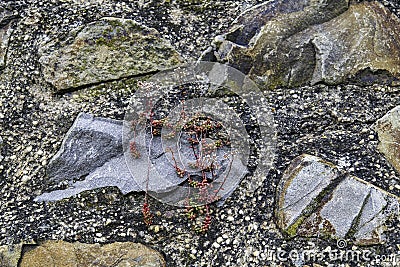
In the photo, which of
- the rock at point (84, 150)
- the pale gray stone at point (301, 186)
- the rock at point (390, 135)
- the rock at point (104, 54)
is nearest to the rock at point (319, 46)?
the rock at point (390, 135)

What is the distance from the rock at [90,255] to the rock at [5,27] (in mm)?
1294

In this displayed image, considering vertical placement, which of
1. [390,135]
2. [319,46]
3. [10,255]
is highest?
[319,46]

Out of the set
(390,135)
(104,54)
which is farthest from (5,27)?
(390,135)

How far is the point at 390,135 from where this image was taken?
2.64 meters

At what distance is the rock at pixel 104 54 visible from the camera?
302 centimetres

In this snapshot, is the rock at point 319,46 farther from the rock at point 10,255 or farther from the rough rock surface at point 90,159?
the rock at point 10,255

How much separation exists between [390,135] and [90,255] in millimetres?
1566

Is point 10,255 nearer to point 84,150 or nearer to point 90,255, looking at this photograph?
point 90,255

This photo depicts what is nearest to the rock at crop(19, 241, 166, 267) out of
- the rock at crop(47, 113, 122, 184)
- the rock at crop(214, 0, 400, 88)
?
the rock at crop(47, 113, 122, 184)

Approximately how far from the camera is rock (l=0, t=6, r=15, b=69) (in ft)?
10.3

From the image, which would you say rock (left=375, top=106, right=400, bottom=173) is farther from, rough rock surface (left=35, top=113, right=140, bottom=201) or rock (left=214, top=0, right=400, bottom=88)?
rough rock surface (left=35, top=113, right=140, bottom=201)

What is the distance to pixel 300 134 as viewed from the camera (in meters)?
2.75

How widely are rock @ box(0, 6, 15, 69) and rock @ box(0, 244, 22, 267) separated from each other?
122 centimetres

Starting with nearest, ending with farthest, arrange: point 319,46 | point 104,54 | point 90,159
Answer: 1. point 90,159
2. point 319,46
3. point 104,54
